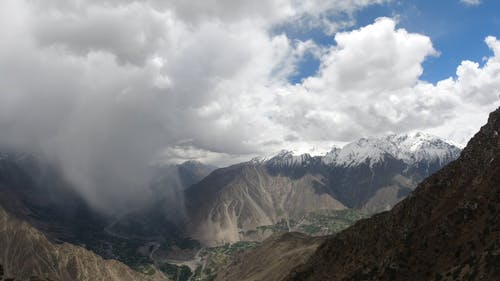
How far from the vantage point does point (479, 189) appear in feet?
527

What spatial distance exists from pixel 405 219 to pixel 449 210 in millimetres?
20298

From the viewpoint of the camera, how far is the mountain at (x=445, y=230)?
463 ft

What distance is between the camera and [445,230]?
6284 inches

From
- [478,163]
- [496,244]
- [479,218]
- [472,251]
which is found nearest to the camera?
[496,244]

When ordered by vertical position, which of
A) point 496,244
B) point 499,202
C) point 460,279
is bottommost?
point 460,279

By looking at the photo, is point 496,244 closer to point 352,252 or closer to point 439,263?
point 439,263

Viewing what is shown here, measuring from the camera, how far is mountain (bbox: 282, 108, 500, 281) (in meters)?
141

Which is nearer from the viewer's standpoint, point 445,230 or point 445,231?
point 445,231

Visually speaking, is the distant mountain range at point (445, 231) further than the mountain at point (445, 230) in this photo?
No

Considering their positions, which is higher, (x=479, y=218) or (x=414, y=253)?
(x=479, y=218)

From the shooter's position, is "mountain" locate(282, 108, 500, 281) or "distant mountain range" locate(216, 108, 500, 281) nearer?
"distant mountain range" locate(216, 108, 500, 281)

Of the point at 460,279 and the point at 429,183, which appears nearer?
the point at 460,279

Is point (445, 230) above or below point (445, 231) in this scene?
above

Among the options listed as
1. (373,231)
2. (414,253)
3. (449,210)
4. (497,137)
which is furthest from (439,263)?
(497,137)
